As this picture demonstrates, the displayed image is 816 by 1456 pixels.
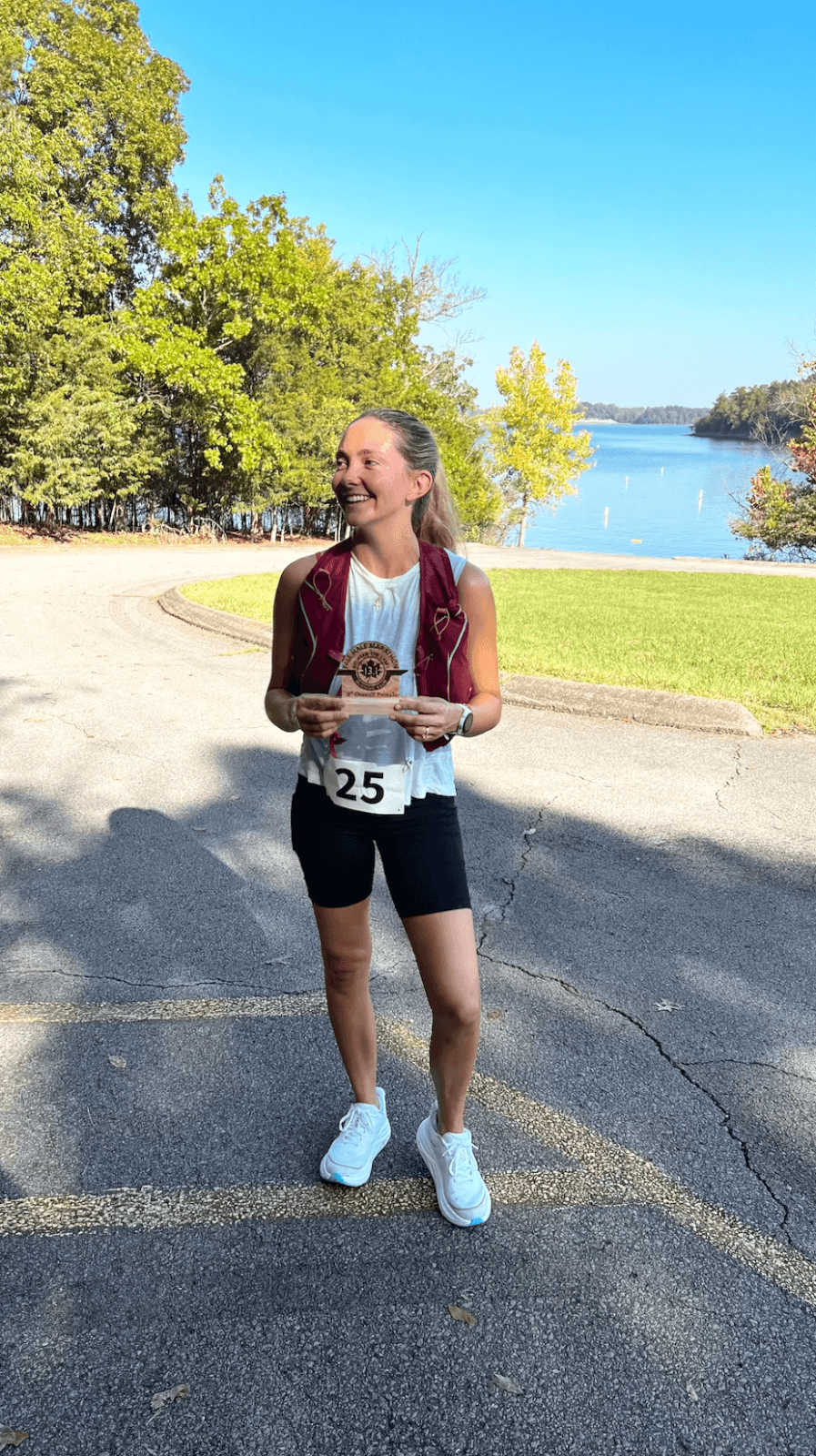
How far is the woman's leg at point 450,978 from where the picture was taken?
2.19 meters

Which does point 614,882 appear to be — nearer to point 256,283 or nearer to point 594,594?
point 594,594

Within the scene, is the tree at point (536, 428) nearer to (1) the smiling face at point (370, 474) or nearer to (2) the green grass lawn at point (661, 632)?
(2) the green grass lawn at point (661, 632)

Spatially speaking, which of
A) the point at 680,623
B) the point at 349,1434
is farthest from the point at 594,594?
the point at 349,1434

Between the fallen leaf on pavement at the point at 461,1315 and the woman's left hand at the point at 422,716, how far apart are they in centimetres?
127

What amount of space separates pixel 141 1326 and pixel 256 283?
2489 cm

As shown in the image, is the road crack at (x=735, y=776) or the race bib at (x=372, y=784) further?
the road crack at (x=735, y=776)

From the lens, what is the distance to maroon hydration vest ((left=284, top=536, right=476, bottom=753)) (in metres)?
2.08

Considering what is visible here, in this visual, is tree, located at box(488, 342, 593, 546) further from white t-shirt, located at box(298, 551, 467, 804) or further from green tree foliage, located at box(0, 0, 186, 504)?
white t-shirt, located at box(298, 551, 467, 804)

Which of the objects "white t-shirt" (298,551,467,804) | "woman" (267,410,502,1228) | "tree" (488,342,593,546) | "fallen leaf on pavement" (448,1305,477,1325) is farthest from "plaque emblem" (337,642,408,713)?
"tree" (488,342,593,546)

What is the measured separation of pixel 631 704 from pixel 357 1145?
5597 millimetres

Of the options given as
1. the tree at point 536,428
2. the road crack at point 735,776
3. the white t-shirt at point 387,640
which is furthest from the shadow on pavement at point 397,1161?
the tree at point 536,428

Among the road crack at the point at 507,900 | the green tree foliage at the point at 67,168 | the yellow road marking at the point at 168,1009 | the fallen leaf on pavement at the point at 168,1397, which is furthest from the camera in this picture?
the green tree foliage at the point at 67,168

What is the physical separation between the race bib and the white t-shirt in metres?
0.01

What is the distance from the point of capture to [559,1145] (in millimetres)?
2652
